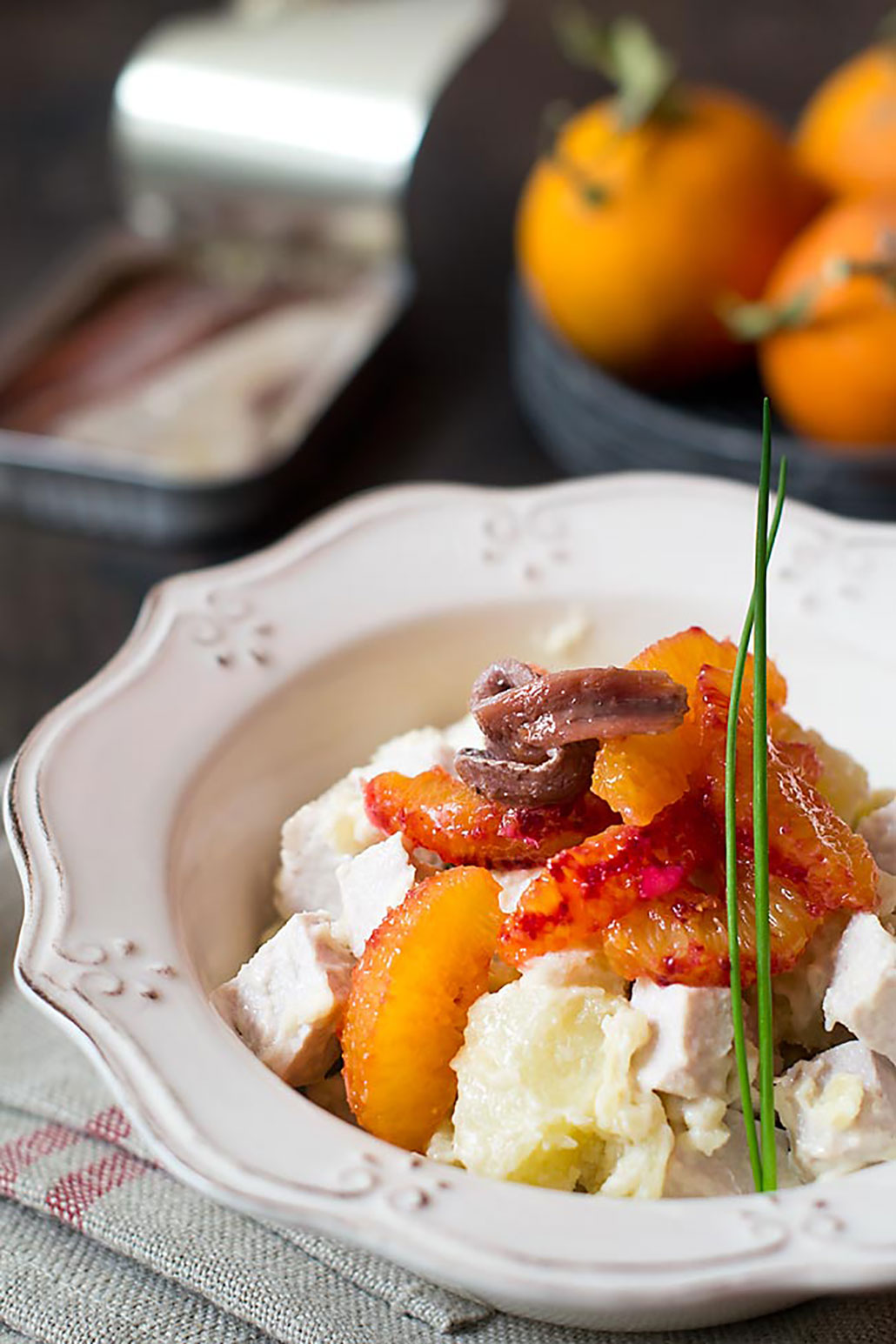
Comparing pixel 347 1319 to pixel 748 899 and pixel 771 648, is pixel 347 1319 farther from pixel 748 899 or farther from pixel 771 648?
pixel 771 648


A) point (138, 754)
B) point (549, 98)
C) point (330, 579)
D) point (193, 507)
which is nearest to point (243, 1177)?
point (138, 754)

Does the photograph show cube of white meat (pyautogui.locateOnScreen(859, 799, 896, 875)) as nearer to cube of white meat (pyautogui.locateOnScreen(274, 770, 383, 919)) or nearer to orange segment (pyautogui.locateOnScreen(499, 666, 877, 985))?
orange segment (pyautogui.locateOnScreen(499, 666, 877, 985))

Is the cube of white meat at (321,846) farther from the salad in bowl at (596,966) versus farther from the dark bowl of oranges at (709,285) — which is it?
the dark bowl of oranges at (709,285)

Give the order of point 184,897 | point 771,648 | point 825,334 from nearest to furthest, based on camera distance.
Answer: point 184,897, point 771,648, point 825,334

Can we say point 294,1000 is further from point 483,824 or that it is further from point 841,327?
point 841,327

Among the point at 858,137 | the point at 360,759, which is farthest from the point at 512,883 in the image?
the point at 858,137

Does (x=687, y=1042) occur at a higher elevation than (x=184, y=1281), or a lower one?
higher

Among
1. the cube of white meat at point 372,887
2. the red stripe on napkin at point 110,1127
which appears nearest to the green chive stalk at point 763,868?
the cube of white meat at point 372,887
